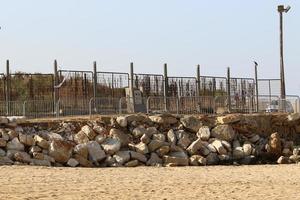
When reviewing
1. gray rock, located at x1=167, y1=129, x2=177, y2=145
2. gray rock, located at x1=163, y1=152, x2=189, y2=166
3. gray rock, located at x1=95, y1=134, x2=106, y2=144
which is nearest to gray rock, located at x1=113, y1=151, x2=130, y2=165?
gray rock, located at x1=95, y1=134, x2=106, y2=144

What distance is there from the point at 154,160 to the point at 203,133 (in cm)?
314

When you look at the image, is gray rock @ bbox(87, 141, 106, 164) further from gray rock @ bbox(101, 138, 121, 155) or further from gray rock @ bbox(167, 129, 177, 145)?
gray rock @ bbox(167, 129, 177, 145)

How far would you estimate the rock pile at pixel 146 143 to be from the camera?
24.0m

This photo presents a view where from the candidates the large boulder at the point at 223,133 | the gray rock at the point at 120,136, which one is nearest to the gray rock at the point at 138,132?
the gray rock at the point at 120,136

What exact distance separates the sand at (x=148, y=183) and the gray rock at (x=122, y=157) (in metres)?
1.31

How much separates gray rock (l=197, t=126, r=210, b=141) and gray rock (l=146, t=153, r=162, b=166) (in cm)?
272

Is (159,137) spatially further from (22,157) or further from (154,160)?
(22,157)

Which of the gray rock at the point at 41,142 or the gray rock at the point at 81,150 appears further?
the gray rock at the point at 81,150

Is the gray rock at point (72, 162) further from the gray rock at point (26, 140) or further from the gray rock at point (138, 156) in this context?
the gray rock at point (138, 156)

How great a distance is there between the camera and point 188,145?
27.3 meters

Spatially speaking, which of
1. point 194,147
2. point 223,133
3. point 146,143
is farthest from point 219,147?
point 146,143

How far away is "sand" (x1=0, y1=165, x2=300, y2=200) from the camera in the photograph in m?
15.6

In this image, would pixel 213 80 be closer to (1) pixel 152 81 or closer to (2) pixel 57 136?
(1) pixel 152 81

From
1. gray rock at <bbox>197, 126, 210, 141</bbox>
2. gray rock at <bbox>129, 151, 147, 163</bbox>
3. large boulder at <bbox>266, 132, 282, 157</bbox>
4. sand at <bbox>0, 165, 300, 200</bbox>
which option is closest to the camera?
sand at <bbox>0, 165, 300, 200</bbox>
